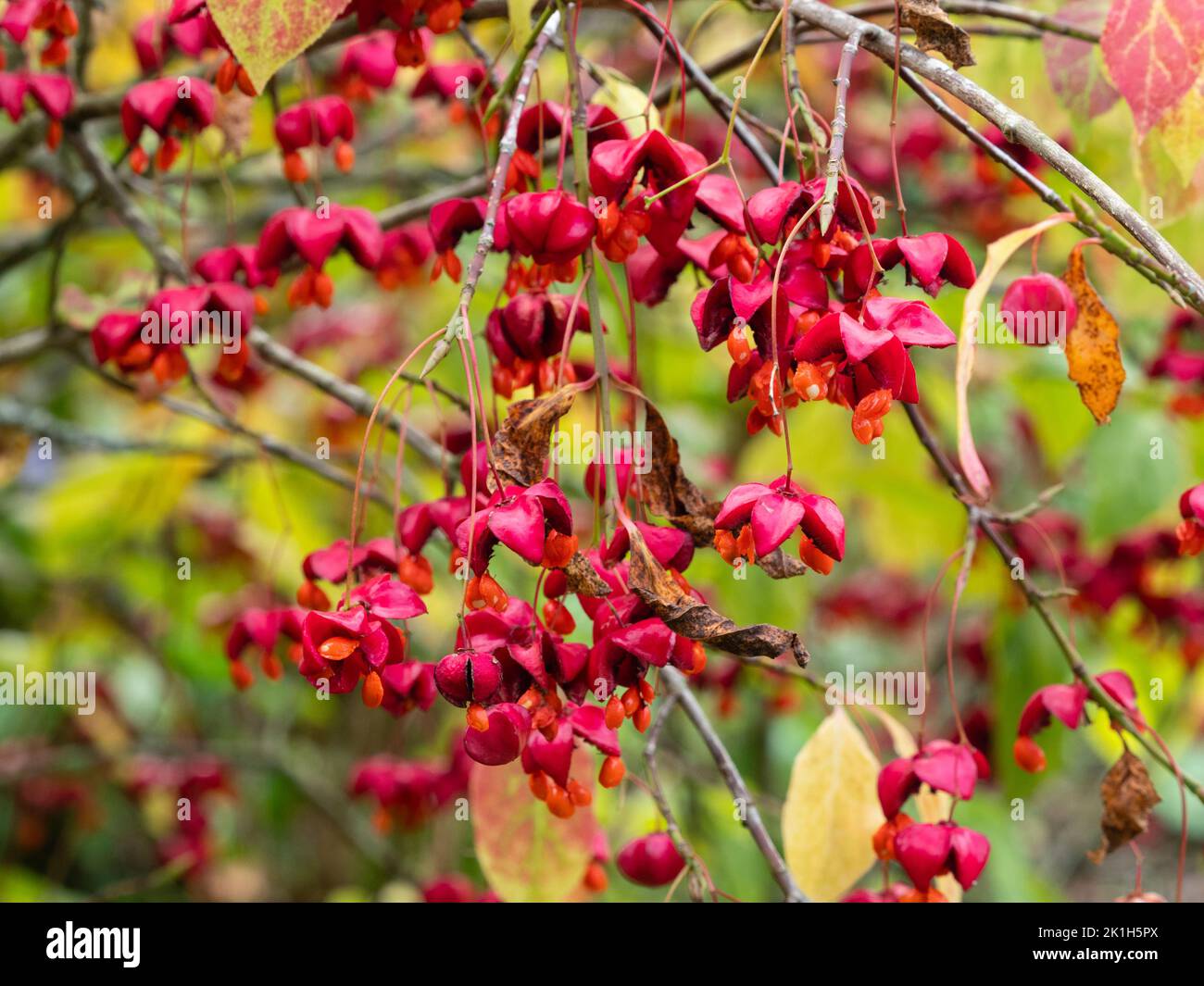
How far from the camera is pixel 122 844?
411 centimetres

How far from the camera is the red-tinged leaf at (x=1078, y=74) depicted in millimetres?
1430

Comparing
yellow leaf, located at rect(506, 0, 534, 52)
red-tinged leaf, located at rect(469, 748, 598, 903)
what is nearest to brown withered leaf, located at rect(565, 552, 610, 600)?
yellow leaf, located at rect(506, 0, 534, 52)

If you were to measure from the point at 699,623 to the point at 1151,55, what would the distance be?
2.30ft

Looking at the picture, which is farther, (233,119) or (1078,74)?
(233,119)

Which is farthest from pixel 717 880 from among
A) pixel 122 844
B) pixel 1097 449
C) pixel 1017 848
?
pixel 122 844

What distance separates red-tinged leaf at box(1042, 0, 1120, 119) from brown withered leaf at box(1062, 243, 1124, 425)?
15.8 inches

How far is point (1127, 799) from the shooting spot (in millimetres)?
1292

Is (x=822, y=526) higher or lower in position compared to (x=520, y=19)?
lower

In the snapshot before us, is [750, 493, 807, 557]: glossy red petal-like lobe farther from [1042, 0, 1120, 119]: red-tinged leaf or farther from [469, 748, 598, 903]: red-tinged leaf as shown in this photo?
[1042, 0, 1120, 119]: red-tinged leaf

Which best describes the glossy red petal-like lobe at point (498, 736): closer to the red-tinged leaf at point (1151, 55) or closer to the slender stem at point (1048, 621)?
the slender stem at point (1048, 621)

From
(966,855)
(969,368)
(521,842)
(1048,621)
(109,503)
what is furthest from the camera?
(109,503)

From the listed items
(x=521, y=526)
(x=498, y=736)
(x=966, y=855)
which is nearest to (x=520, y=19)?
(x=521, y=526)

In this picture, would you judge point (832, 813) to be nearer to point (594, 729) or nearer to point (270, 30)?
point (594, 729)

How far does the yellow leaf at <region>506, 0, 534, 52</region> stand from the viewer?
110 cm
